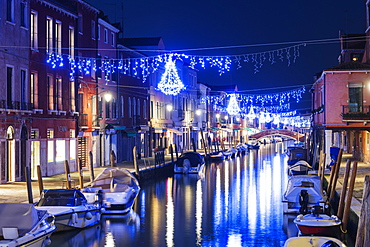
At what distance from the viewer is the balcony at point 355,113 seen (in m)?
38.4

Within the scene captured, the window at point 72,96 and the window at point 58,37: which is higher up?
the window at point 58,37

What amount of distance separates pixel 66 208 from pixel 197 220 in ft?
22.3

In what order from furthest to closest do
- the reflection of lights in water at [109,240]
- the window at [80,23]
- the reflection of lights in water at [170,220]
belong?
the window at [80,23]
the reflection of lights in water at [170,220]
the reflection of lights in water at [109,240]

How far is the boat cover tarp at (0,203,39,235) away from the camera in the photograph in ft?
52.6

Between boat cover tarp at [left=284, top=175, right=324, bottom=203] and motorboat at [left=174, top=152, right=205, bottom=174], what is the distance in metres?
22.9

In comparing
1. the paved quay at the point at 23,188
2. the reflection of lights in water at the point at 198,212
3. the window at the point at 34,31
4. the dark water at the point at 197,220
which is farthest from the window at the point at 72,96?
the reflection of lights in water at the point at 198,212

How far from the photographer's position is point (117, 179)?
29547 mm

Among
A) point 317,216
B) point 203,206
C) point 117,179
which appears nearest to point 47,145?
point 117,179

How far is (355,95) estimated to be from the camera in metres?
39.4

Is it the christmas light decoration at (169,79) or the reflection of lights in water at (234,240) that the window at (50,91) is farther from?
the reflection of lights in water at (234,240)

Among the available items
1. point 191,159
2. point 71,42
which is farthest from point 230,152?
point 71,42

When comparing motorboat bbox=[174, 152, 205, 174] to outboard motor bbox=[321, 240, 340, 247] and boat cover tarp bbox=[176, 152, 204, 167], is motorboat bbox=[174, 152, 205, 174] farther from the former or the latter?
outboard motor bbox=[321, 240, 340, 247]

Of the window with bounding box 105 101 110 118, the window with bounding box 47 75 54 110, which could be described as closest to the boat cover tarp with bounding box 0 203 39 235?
the window with bounding box 47 75 54 110

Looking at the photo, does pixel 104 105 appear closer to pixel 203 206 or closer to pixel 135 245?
pixel 203 206
